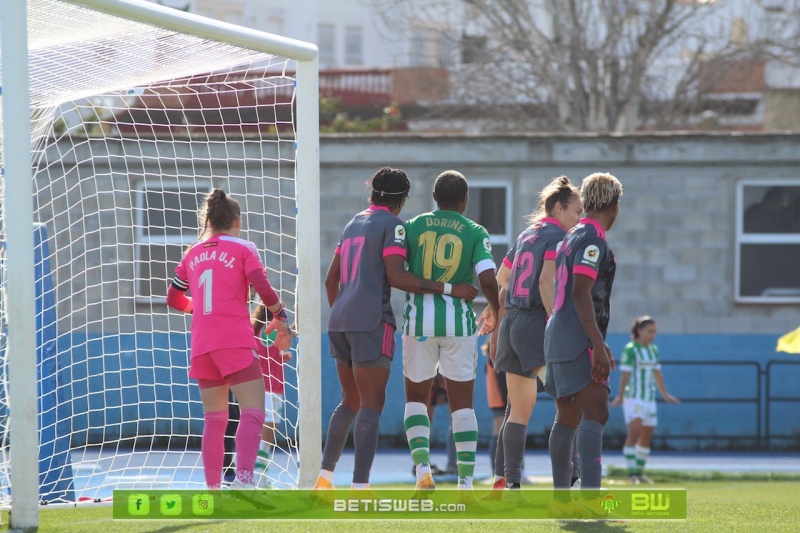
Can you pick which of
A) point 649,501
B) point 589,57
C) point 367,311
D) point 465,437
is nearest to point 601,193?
point 367,311

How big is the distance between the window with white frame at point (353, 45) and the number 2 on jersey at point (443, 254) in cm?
3451

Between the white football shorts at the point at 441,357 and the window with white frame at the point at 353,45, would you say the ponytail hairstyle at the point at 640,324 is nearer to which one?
the white football shorts at the point at 441,357

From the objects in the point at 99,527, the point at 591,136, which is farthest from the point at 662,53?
the point at 99,527

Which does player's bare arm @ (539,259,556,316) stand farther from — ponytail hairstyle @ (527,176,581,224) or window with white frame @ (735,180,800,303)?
window with white frame @ (735,180,800,303)

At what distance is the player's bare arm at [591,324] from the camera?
521cm

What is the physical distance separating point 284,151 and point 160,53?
6532 millimetres

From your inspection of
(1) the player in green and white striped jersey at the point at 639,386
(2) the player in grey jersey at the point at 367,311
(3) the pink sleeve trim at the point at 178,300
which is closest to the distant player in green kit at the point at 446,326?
(2) the player in grey jersey at the point at 367,311

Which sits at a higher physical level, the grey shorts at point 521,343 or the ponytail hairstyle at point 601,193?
the ponytail hairstyle at point 601,193

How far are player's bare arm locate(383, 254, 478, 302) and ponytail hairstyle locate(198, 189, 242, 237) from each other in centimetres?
94

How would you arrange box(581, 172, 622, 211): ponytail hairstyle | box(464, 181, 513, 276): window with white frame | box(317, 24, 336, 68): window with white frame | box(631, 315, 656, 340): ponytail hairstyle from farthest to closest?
box(317, 24, 336, 68): window with white frame, box(464, 181, 513, 276): window with white frame, box(631, 315, 656, 340): ponytail hairstyle, box(581, 172, 622, 211): ponytail hairstyle

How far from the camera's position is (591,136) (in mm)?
13430

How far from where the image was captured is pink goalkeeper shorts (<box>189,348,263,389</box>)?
5742 millimetres

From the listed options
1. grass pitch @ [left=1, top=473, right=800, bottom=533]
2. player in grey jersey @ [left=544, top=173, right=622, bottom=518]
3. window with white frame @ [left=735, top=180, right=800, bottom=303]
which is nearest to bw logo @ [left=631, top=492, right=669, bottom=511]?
grass pitch @ [left=1, top=473, right=800, bottom=533]

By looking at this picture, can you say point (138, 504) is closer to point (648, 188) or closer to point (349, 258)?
point (349, 258)
